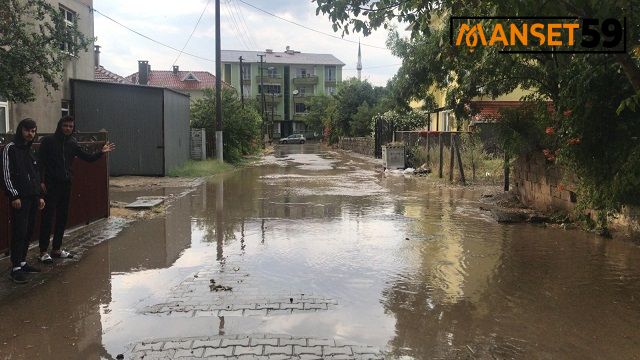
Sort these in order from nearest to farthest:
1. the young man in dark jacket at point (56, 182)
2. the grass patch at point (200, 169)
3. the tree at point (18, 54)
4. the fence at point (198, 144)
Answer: the young man in dark jacket at point (56, 182) → the tree at point (18, 54) → the grass patch at point (200, 169) → the fence at point (198, 144)

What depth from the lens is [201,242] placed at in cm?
853

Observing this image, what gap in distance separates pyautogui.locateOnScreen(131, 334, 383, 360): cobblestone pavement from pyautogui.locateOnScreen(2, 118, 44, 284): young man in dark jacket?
2.67 metres

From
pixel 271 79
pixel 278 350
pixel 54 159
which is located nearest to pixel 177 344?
pixel 278 350

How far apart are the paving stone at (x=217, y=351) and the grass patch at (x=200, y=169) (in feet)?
54.2

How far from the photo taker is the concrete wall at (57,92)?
15.2 meters

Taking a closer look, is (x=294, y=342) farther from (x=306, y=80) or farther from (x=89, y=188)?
(x=306, y=80)

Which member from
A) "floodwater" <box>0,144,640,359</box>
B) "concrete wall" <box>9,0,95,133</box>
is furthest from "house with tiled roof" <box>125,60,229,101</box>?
"floodwater" <box>0,144,640,359</box>

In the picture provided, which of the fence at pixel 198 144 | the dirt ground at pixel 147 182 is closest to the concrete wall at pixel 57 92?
the dirt ground at pixel 147 182

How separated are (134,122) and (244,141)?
11041 millimetres

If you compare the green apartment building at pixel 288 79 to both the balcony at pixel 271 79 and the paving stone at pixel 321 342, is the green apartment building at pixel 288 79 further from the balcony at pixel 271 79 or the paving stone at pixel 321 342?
the paving stone at pixel 321 342

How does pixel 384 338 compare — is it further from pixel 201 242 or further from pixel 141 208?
pixel 141 208

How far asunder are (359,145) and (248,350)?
37697mm

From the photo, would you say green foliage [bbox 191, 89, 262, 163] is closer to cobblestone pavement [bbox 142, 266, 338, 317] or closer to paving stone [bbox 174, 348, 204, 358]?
cobblestone pavement [bbox 142, 266, 338, 317]

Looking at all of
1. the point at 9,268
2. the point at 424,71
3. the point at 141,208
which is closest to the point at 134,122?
the point at 141,208
